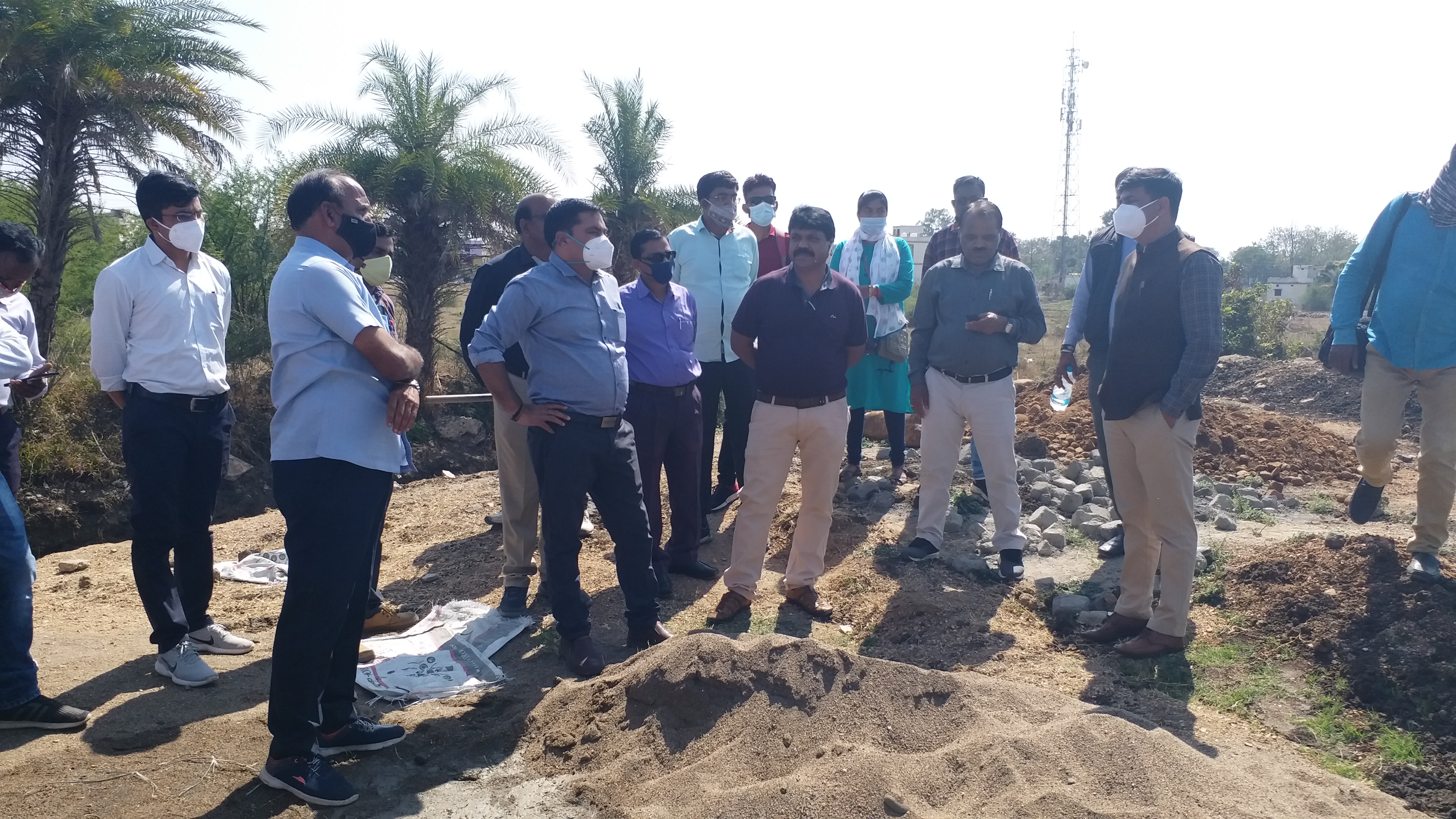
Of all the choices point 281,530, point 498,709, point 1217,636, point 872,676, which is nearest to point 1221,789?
point 872,676

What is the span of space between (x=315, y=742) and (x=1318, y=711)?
3985mm

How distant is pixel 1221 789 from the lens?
308 cm

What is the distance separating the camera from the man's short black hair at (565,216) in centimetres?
423

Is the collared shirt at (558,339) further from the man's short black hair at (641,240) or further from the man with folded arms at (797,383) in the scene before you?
the man with folded arms at (797,383)

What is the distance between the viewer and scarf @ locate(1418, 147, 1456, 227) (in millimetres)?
4785

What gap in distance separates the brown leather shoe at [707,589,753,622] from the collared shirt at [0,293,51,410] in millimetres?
3337

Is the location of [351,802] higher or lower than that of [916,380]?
lower

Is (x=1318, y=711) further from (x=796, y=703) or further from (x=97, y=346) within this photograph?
(x=97, y=346)

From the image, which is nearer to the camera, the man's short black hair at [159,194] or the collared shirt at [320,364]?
the collared shirt at [320,364]

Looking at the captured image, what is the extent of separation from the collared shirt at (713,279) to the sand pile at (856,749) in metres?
2.35

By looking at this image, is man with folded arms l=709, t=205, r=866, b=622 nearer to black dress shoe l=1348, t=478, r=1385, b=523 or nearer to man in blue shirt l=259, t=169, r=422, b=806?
man in blue shirt l=259, t=169, r=422, b=806

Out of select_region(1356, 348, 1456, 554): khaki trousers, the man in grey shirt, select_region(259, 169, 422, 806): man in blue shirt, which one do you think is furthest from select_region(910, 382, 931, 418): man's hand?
select_region(259, 169, 422, 806): man in blue shirt

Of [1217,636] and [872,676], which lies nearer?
[872,676]

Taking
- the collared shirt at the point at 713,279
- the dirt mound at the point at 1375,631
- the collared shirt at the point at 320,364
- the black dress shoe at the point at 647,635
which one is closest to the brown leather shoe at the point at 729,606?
the black dress shoe at the point at 647,635
